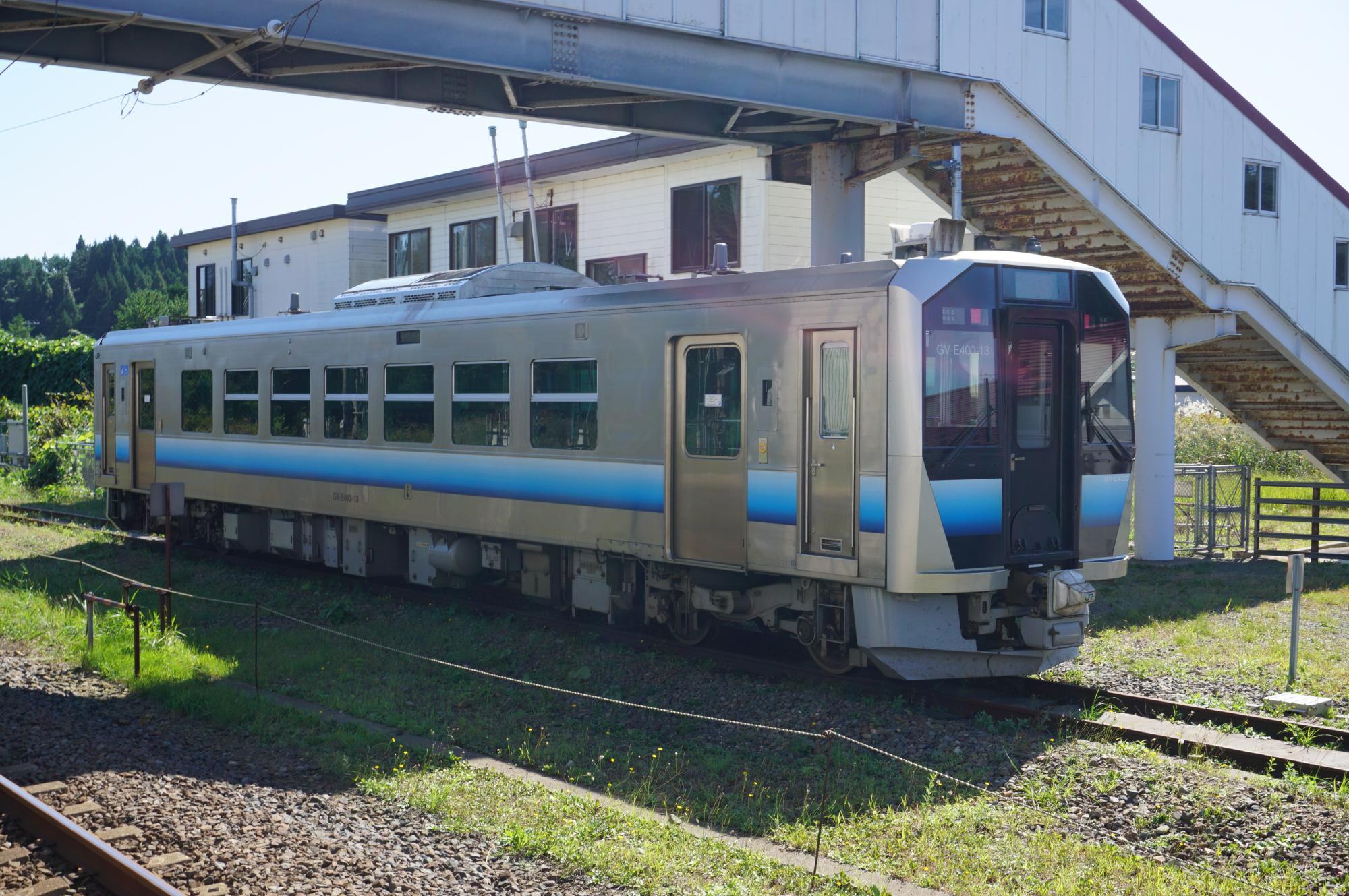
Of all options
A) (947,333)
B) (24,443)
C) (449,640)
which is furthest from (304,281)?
(947,333)

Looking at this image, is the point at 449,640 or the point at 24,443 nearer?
the point at 449,640

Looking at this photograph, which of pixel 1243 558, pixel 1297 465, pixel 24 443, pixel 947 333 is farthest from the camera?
pixel 24 443

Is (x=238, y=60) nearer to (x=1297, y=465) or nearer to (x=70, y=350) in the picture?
(x=1297, y=465)

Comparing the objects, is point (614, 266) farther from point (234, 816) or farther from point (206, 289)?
point (206, 289)

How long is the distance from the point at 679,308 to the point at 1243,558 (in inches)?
444

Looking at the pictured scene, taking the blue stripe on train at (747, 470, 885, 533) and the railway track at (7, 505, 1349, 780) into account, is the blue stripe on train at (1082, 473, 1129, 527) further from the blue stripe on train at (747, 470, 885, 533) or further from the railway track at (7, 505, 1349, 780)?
the blue stripe on train at (747, 470, 885, 533)

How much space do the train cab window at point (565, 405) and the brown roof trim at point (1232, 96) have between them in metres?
10.0

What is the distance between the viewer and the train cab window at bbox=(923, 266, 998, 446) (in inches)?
368

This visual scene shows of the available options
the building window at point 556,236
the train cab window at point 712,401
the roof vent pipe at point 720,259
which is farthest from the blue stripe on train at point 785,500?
the building window at point 556,236

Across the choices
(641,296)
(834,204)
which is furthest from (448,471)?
(834,204)

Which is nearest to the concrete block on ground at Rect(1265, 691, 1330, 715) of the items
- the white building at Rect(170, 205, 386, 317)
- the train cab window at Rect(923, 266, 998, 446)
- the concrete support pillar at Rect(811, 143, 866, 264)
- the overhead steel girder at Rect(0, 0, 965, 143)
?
the train cab window at Rect(923, 266, 998, 446)

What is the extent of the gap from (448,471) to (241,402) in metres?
4.87

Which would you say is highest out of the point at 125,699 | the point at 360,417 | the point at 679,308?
the point at 679,308

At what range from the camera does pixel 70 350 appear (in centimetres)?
4441
